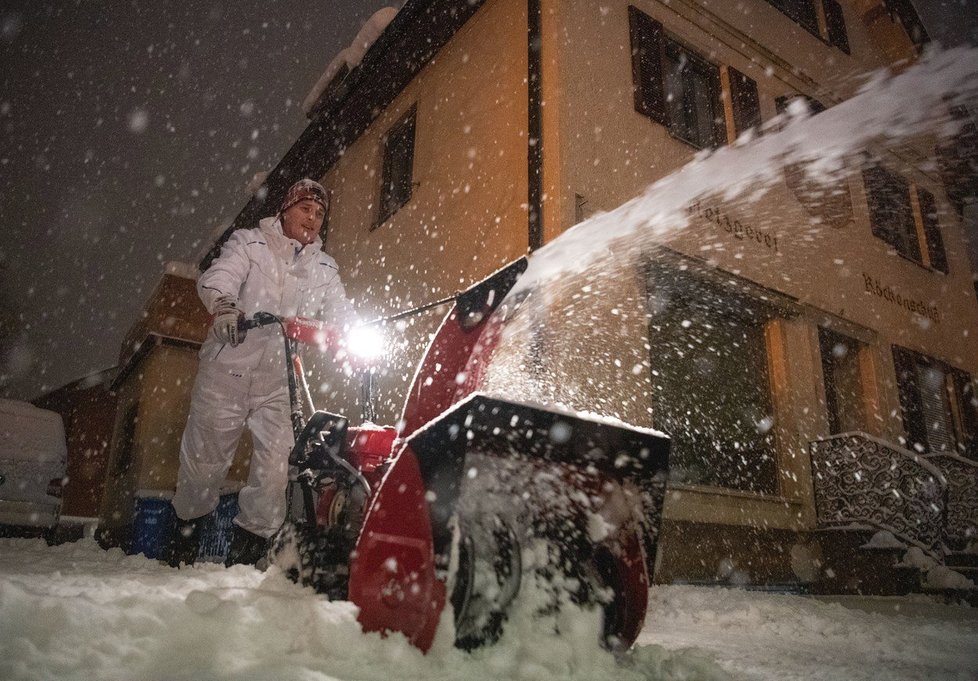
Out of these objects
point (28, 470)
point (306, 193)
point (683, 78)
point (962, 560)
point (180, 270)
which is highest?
point (683, 78)

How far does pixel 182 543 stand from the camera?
144 inches

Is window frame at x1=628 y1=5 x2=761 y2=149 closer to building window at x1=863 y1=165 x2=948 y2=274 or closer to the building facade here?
the building facade

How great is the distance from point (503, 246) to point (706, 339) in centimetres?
337

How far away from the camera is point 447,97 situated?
26.1 ft

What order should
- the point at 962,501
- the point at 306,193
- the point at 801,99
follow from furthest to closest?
the point at 801,99 < the point at 962,501 < the point at 306,193

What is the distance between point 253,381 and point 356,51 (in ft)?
26.1

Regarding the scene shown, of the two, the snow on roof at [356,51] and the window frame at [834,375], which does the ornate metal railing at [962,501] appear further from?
the snow on roof at [356,51]

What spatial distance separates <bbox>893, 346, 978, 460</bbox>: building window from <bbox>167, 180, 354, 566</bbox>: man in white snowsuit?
9137mm

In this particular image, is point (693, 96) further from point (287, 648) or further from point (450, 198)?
point (287, 648)

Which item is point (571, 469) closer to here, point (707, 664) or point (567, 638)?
point (567, 638)

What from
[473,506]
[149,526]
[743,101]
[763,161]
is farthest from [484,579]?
[743,101]

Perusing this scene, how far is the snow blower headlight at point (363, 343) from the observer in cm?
333

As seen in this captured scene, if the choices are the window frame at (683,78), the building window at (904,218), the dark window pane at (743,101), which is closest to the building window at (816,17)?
the dark window pane at (743,101)

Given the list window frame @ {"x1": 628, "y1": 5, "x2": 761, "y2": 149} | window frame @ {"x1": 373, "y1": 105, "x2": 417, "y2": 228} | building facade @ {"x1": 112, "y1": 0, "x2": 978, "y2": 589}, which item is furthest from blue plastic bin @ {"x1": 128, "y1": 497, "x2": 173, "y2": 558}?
window frame @ {"x1": 628, "y1": 5, "x2": 761, "y2": 149}
